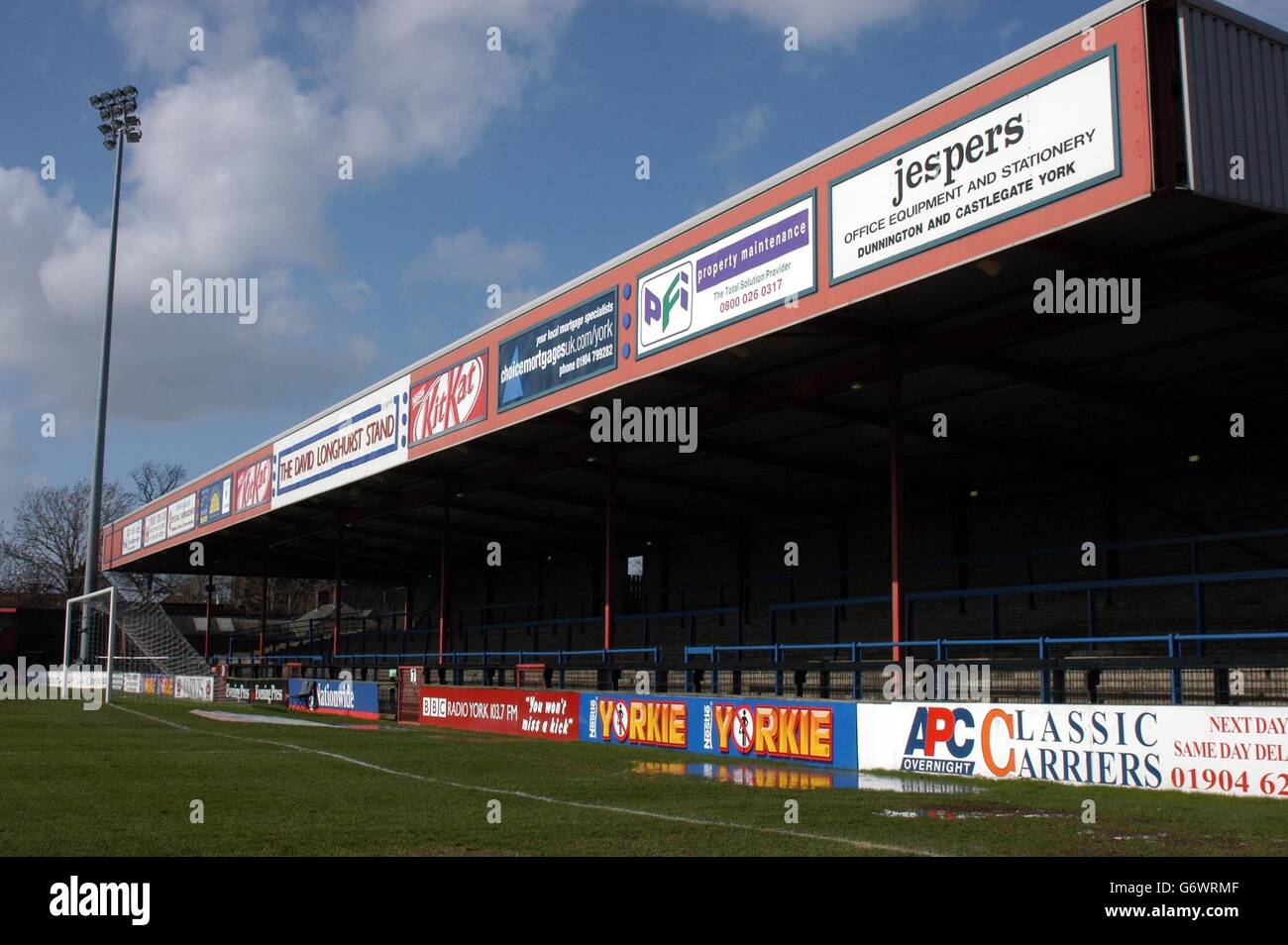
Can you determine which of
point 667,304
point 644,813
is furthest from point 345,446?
point 644,813

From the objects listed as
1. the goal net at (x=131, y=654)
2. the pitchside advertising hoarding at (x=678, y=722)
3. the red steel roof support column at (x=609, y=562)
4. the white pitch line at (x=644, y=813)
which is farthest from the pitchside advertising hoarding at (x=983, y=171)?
the goal net at (x=131, y=654)

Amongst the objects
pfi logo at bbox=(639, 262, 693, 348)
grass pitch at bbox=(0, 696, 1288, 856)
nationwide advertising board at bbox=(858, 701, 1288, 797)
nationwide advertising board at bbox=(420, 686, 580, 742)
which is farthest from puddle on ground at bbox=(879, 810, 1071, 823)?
nationwide advertising board at bbox=(420, 686, 580, 742)

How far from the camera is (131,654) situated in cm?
5847

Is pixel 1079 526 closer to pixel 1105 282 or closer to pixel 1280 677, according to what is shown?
pixel 1280 677

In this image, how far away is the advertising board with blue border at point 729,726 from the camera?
A: 19.0 m

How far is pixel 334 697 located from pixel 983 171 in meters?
29.6

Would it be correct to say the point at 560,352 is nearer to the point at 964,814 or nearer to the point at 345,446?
the point at 345,446

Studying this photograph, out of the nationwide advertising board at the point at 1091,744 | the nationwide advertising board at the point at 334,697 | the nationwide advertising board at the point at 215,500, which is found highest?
the nationwide advertising board at the point at 215,500

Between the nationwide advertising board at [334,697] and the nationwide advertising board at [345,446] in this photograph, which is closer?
the nationwide advertising board at [345,446]

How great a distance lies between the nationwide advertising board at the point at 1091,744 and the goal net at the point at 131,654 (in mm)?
29741

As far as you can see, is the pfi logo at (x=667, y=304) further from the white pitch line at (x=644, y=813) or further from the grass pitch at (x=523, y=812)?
the white pitch line at (x=644, y=813)

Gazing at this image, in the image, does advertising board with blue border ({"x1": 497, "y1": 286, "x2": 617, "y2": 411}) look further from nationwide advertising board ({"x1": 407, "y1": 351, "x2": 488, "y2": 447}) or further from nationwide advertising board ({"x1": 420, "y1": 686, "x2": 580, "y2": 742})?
nationwide advertising board ({"x1": 420, "y1": 686, "x2": 580, "y2": 742})

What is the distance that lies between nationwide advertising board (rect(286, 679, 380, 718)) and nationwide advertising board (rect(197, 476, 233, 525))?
6.78 meters

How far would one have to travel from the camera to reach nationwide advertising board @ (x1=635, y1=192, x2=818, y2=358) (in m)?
17.4
